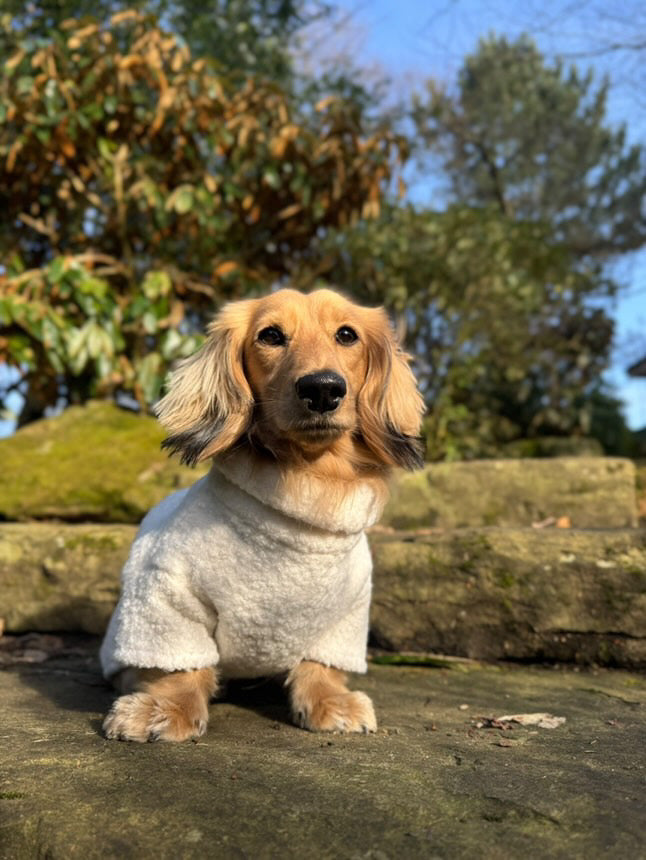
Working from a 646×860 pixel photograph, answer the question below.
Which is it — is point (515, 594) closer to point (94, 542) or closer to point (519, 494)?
point (519, 494)

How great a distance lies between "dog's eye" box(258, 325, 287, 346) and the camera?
2.42 meters

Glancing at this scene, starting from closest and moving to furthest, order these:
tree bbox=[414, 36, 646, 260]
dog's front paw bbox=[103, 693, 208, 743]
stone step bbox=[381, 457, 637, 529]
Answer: dog's front paw bbox=[103, 693, 208, 743] → stone step bbox=[381, 457, 637, 529] → tree bbox=[414, 36, 646, 260]

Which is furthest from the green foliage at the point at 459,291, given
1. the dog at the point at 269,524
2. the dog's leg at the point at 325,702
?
the dog's leg at the point at 325,702

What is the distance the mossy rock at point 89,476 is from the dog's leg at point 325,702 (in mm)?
2199

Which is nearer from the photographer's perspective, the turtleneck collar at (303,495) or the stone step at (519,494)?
the turtleneck collar at (303,495)

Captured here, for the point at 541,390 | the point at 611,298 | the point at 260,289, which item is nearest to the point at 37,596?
the point at 260,289

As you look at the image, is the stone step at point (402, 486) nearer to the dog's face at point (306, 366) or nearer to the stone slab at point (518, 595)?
the stone slab at point (518, 595)

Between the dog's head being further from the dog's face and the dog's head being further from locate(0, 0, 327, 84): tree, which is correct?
locate(0, 0, 327, 84): tree

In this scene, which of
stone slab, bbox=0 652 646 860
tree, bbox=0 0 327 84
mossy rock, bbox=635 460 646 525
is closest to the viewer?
stone slab, bbox=0 652 646 860

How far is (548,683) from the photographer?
115 inches

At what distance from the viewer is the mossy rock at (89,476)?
463 cm

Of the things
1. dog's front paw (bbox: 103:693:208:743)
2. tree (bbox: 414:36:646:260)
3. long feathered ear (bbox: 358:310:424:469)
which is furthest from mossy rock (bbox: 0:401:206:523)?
tree (bbox: 414:36:646:260)

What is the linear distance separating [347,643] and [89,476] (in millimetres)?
2650

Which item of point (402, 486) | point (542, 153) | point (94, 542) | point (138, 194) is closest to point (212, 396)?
point (94, 542)
